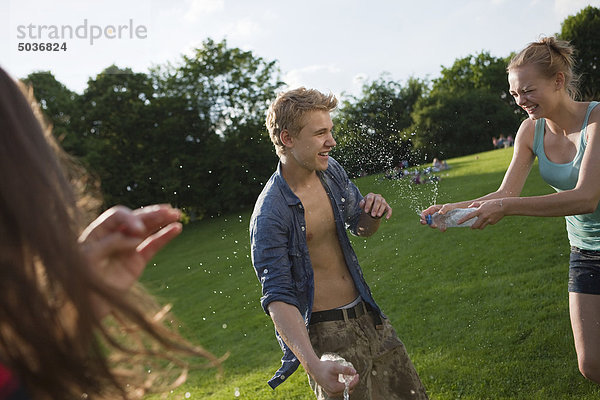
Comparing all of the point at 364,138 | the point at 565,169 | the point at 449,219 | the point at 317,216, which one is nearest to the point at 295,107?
the point at 317,216

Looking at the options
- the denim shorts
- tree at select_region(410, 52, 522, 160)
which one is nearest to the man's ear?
the denim shorts

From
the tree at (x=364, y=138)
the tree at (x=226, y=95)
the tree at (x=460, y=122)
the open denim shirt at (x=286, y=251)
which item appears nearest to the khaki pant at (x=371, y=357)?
the open denim shirt at (x=286, y=251)

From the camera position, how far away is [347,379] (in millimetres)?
3109

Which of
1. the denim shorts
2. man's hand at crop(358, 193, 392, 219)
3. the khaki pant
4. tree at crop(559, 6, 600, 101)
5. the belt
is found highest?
tree at crop(559, 6, 600, 101)

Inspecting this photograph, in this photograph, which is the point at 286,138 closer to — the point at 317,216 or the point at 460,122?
the point at 317,216

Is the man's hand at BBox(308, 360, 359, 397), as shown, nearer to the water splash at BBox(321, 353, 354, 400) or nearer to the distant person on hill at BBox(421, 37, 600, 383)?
the water splash at BBox(321, 353, 354, 400)

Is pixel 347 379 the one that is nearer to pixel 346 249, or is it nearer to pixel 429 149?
pixel 346 249

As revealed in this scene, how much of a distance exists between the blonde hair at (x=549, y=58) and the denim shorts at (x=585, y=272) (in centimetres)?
123

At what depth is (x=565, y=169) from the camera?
13.4ft

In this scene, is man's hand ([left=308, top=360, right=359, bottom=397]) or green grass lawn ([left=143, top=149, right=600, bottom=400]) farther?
green grass lawn ([left=143, top=149, right=600, bottom=400])

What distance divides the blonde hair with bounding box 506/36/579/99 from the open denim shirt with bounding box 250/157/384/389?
169cm

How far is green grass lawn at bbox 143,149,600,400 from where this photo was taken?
245 inches

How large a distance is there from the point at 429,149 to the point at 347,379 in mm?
42630

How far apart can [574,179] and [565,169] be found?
0.31 feet
